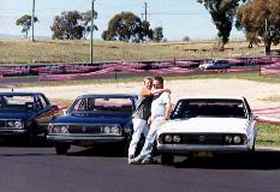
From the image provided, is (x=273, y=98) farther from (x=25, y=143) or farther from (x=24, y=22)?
(x=24, y=22)

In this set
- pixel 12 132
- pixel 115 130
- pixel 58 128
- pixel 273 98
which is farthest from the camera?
pixel 273 98

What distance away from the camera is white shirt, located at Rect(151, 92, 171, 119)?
1241 centimetres

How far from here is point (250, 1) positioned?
116m

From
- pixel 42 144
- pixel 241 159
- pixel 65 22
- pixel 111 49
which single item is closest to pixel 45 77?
pixel 42 144

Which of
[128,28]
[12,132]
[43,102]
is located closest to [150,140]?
[12,132]

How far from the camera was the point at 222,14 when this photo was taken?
13012 cm

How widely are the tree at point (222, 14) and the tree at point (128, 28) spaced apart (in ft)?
108

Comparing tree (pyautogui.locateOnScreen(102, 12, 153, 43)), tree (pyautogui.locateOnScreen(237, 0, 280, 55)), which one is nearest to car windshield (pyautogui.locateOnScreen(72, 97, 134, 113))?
tree (pyautogui.locateOnScreen(237, 0, 280, 55))

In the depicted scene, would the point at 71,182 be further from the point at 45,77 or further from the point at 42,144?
the point at 45,77

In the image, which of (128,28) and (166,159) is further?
(128,28)

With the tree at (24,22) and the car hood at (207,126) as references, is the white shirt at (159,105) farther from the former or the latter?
the tree at (24,22)

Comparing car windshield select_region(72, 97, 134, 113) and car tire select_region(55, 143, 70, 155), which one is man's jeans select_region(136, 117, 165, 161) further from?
car windshield select_region(72, 97, 134, 113)

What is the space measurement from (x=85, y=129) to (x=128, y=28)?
152 meters

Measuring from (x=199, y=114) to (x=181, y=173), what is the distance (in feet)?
6.79
